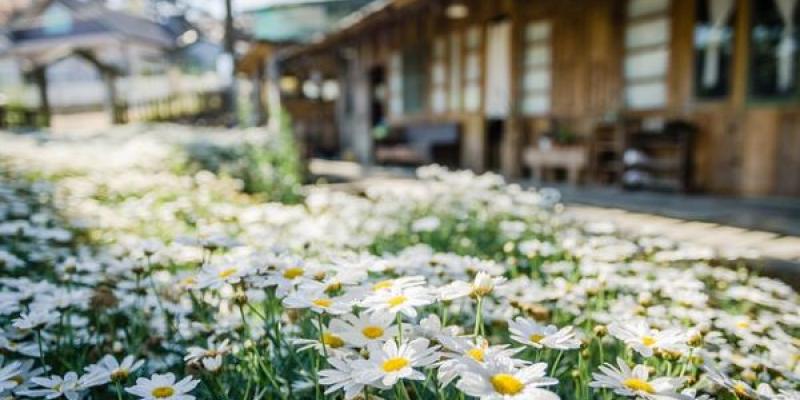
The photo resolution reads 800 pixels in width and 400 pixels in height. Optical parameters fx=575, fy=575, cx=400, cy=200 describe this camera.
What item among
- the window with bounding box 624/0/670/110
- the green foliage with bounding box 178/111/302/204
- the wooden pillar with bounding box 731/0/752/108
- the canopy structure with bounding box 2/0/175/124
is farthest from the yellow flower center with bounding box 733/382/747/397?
the canopy structure with bounding box 2/0/175/124

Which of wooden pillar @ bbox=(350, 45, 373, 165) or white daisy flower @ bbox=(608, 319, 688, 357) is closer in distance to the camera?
white daisy flower @ bbox=(608, 319, 688, 357)

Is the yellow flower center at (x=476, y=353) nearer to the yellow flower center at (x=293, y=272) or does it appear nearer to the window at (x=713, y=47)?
the yellow flower center at (x=293, y=272)

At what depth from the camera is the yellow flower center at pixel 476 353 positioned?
34.9 inches

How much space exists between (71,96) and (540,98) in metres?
26.9

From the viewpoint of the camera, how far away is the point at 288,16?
17.3 m

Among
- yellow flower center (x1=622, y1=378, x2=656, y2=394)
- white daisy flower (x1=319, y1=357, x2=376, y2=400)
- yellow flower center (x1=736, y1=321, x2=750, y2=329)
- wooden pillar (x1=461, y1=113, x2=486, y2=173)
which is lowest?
yellow flower center (x1=736, y1=321, x2=750, y2=329)

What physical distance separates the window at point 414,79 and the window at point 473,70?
1.05m

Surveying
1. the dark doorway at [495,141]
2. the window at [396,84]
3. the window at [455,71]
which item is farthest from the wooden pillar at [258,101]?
the dark doorway at [495,141]

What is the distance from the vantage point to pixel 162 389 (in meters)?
0.99

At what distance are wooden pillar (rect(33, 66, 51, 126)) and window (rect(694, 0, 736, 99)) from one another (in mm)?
14622

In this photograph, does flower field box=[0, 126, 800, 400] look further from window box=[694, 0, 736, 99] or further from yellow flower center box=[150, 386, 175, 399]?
window box=[694, 0, 736, 99]

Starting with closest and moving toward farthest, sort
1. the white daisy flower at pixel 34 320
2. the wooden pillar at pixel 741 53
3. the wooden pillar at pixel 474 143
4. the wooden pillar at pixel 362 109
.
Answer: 1. the white daisy flower at pixel 34 320
2. the wooden pillar at pixel 741 53
3. the wooden pillar at pixel 474 143
4. the wooden pillar at pixel 362 109

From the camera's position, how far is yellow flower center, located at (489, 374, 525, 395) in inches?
31.6

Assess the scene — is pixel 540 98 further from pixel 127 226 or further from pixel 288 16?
pixel 288 16
